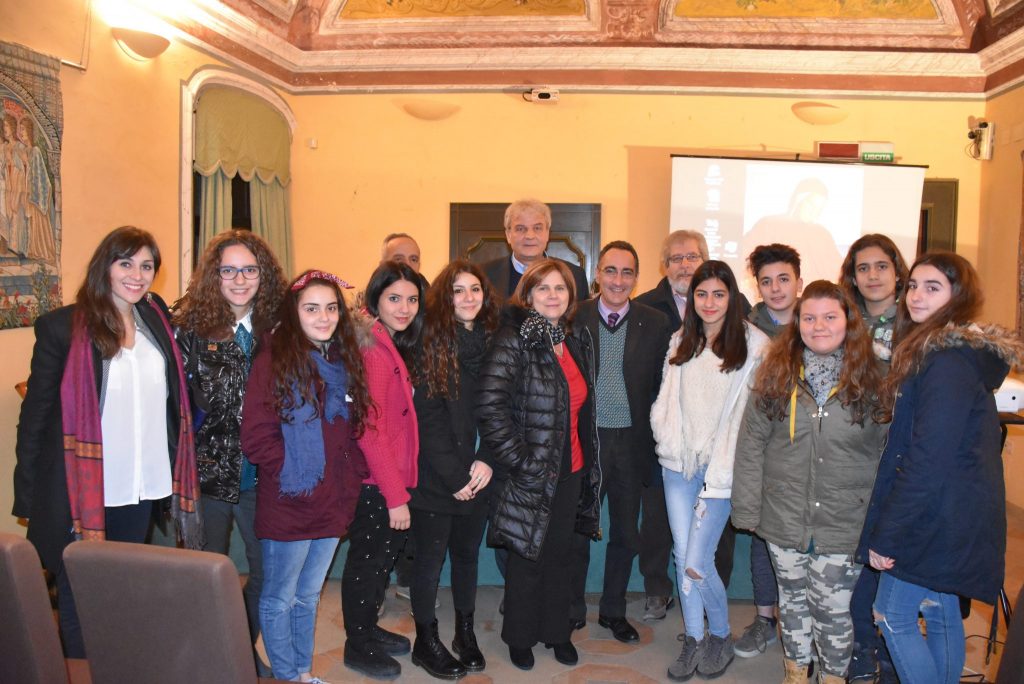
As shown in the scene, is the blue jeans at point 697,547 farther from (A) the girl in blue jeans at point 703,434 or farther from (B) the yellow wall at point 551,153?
(B) the yellow wall at point 551,153

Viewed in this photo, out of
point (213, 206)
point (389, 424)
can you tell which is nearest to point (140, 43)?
point (213, 206)

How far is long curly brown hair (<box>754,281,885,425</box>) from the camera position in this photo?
7.34 ft

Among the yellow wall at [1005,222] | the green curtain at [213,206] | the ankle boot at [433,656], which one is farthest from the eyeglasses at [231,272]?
the yellow wall at [1005,222]

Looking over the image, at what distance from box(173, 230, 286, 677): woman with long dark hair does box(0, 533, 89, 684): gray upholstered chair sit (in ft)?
3.32

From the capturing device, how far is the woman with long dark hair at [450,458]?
2.55 meters

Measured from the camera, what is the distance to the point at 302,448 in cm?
222

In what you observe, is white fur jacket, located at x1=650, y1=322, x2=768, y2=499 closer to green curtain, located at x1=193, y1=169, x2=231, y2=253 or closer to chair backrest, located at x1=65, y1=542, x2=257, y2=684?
chair backrest, located at x1=65, y1=542, x2=257, y2=684

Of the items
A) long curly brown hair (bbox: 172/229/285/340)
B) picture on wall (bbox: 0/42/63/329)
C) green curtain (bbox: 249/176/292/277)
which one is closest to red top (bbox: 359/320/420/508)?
long curly brown hair (bbox: 172/229/285/340)

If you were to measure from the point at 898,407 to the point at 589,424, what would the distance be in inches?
40.0

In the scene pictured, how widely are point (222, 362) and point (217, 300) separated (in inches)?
7.6

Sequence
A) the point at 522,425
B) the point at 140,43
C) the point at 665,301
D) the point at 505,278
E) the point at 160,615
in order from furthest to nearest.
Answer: the point at 140,43 < the point at 505,278 < the point at 665,301 < the point at 522,425 < the point at 160,615

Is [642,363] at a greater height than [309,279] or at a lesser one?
lesser

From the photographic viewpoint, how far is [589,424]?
8.88 ft

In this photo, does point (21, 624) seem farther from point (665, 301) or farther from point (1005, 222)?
point (1005, 222)
